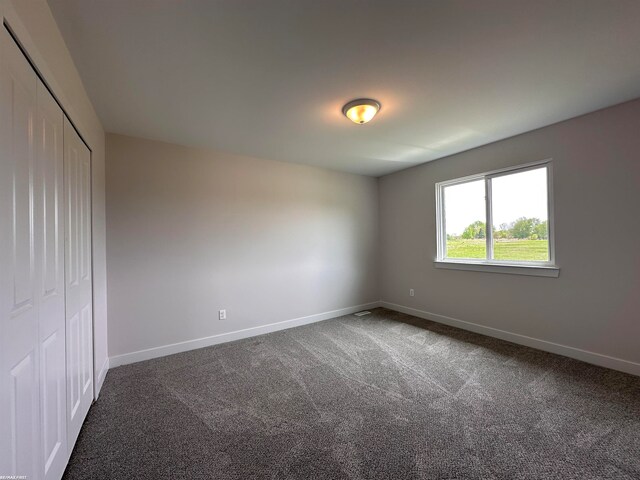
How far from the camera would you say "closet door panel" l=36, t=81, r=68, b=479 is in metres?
1.28

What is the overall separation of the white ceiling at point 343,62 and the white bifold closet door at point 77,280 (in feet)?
2.09

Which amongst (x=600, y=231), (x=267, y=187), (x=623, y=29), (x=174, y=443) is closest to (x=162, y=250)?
(x=267, y=187)

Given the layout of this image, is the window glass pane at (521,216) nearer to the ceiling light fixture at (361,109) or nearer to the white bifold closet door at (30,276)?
the ceiling light fixture at (361,109)

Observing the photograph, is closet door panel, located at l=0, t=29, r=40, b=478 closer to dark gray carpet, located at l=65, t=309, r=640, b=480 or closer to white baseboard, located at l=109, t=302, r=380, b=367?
dark gray carpet, located at l=65, t=309, r=640, b=480

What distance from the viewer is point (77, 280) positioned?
1.86m

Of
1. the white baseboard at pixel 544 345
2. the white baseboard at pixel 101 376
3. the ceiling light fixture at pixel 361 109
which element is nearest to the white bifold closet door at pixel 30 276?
the white baseboard at pixel 101 376

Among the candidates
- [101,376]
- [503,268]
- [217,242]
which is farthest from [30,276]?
[503,268]

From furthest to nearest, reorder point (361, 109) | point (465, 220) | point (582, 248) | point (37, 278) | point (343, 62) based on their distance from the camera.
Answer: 1. point (465, 220)
2. point (582, 248)
3. point (361, 109)
4. point (343, 62)
5. point (37, 278)

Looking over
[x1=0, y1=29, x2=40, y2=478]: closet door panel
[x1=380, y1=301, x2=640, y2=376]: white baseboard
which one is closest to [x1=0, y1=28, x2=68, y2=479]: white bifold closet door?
[x1=0, y1=29, x2=40, y2=478]: closet door panel

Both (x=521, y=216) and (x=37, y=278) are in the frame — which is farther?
(x=521, y=216)

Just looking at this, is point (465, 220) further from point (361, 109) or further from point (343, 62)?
point (343, 62)

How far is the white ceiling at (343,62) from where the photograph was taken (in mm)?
1434

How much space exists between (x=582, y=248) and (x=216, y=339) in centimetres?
422

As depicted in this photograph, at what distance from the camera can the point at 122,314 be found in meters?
2.84
